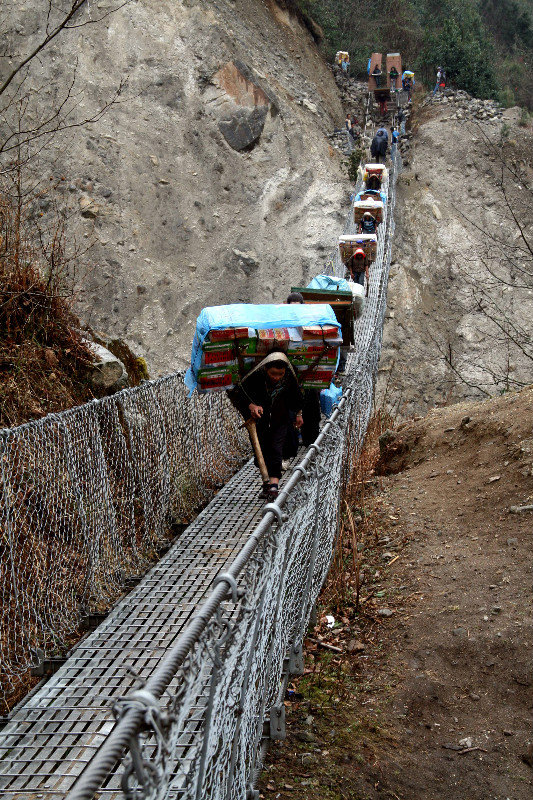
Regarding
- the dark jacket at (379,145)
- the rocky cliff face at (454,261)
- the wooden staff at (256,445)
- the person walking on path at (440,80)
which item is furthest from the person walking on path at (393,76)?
the wooden staff at (256,445)

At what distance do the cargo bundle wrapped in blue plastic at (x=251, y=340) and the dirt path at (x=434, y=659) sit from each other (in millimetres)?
1493

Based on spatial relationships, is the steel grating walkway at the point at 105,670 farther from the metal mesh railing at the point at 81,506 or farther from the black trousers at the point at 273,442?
the black trousers at the point at 273,442

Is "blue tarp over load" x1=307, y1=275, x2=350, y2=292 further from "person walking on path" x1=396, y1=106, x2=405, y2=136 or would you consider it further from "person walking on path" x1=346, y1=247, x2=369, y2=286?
"person walking on path" x1=396, y1=106, x2=405, y2=136

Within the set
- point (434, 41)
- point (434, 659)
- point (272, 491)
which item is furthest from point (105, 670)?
point (434, 41)

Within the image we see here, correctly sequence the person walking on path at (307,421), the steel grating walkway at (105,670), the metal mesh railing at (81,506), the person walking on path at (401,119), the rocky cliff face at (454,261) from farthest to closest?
the person walking on path at (401,119)
the rocky cliff face at (454,261)
the person walking on path at (307,421)
the metal mesh railing at (81,506)
the steel grating walkway at (105,670)

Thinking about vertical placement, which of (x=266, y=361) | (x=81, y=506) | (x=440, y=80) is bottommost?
(x=81, y=506)

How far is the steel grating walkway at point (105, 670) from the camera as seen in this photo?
2.78 metres

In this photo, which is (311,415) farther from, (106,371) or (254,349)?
(106,371)

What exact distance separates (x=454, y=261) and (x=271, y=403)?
18837 millimetres

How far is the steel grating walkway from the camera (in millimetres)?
2783

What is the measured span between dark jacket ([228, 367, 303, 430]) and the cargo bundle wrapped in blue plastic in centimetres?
9

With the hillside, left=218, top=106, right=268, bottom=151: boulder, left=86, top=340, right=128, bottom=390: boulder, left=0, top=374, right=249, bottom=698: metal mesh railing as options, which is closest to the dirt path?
left=0, top=374, right=249, bottom=698: metal mesh railing

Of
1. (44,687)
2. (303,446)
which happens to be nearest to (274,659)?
(44,687)

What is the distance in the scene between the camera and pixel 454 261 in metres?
22.6
